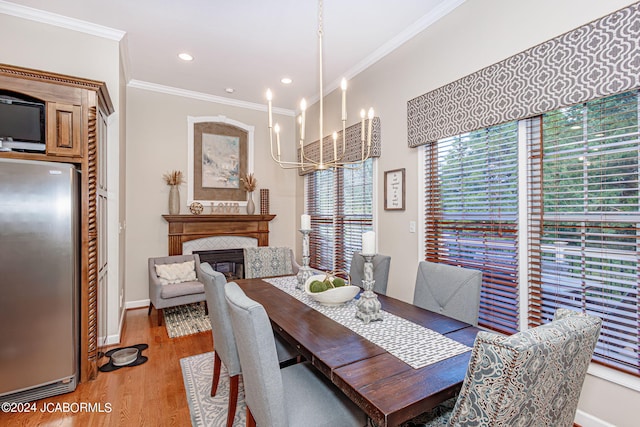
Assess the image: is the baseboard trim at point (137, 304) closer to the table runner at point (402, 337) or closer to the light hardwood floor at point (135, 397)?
the light hardwood floor at point (135, 397)

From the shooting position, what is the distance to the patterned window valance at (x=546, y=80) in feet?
5.34

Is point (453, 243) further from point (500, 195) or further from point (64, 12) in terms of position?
point (64, 12)

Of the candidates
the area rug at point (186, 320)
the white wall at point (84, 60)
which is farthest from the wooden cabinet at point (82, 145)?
the area rug at point (186, 320)

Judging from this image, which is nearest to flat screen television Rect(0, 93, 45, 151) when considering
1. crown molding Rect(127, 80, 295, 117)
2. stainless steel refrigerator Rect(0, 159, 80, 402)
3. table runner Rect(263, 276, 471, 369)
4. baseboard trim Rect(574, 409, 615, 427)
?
stainless steel refrigerator Rect(0, 159, 80, 402)

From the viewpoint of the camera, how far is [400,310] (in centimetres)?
189

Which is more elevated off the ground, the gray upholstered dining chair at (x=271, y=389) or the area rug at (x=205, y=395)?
the gray upholstered dining chair at (x=271, y=389)

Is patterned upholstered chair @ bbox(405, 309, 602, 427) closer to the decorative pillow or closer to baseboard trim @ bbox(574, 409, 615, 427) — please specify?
baseboard trim @ bbox(574, 409, 615, 427)

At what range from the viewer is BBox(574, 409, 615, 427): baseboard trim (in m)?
1.78

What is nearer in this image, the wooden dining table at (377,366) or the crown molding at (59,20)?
the wooden dining table at (377,366)

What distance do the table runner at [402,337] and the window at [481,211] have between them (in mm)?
1045

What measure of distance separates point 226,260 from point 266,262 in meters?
1.68

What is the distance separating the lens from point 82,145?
2.43 meters

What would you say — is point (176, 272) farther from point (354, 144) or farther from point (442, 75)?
point (442, 75)

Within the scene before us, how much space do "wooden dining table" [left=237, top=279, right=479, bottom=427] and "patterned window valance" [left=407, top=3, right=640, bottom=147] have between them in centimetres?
147
